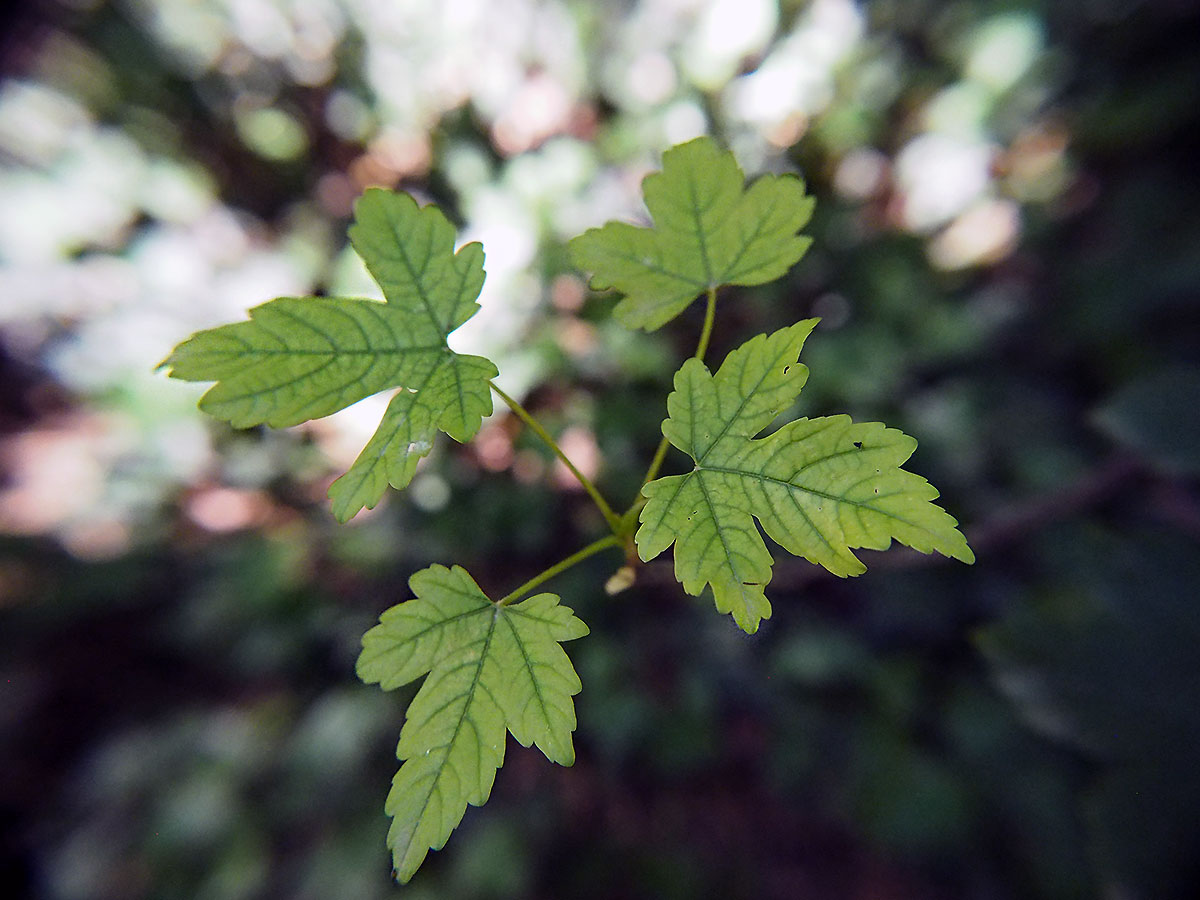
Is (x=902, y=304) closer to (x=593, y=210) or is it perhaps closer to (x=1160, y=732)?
(x=593, y=210)

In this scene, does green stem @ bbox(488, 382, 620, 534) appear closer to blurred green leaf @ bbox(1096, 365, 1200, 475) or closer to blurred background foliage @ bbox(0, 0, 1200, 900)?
blurred background foliage @ bbox(0, 0, 1200, 900)

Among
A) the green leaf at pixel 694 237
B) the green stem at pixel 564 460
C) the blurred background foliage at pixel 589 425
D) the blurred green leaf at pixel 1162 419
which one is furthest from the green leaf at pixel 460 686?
the blurred green leaf at pixel 1162 419

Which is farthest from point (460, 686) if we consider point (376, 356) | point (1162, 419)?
point (1162, 419)

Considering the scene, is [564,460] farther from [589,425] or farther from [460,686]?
[589,425]

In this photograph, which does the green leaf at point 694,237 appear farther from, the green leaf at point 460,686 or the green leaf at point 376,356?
the green leaf at point 460,686

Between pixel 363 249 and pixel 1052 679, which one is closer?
pixel 363 249

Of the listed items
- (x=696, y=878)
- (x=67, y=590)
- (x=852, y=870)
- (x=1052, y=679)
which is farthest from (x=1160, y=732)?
(x=67, y=590)
